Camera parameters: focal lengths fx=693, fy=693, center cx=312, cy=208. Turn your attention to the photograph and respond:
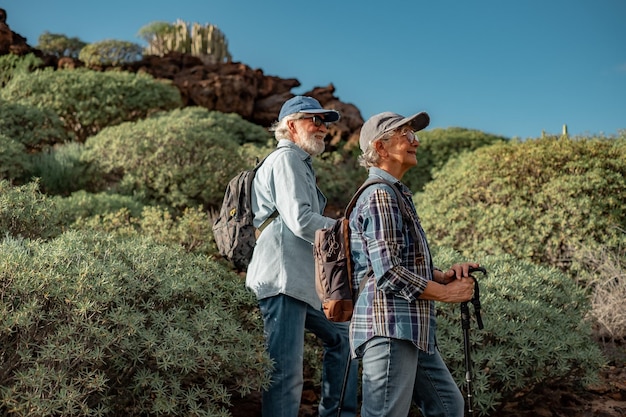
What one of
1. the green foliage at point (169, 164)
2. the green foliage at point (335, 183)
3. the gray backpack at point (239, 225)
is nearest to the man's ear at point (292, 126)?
the gray backpack at point (239, 225)

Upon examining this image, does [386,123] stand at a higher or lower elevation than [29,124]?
lower

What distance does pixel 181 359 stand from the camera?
12.2ft

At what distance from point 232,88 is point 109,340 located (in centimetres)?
1629

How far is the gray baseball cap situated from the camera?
10.4ft

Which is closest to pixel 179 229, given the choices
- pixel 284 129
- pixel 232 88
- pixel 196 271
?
pixel 196 271

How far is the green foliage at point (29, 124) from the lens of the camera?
13.6 metres

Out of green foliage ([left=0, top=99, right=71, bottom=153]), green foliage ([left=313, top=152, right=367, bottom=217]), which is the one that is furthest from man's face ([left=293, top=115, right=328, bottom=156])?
green foliage ([left=0, top=99, right=71, bottom=153])

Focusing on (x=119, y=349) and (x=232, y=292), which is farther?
(x=232, y=292)

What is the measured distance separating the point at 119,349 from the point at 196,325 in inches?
18.0

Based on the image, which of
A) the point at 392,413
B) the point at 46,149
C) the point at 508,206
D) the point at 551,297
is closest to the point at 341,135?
the point at 46,149

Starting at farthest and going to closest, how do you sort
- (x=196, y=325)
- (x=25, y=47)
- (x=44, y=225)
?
(x=25, y=47)
(x=44, y=225)
(x=196, y=325)

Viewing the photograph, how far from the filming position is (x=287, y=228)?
159 inches

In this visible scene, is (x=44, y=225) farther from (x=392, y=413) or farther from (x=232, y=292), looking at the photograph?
(x=392, y=413)

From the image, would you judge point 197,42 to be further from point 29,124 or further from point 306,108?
point 306,108
